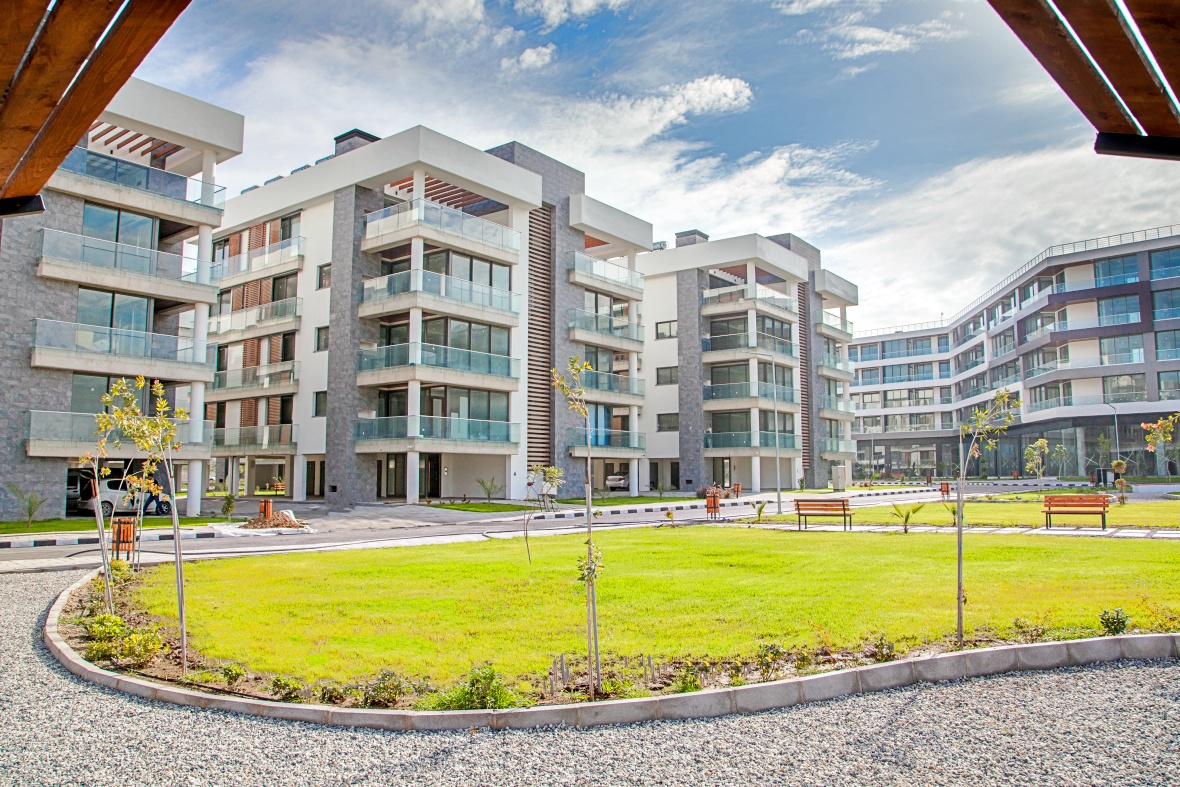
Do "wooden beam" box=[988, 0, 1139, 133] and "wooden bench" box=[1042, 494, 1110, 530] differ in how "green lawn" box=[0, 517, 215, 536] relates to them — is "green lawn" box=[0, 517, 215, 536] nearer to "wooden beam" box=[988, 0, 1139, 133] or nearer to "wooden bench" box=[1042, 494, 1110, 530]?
"wooden beam" box=[988, 0, 1139, 133]

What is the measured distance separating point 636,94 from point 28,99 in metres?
9.83

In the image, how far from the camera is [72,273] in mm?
26703

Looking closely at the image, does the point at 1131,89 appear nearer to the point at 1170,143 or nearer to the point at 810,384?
the point at 1170,143

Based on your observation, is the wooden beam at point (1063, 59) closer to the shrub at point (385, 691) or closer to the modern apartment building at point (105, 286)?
the shrub at point (385, 691)

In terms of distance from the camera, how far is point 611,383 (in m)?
44.3

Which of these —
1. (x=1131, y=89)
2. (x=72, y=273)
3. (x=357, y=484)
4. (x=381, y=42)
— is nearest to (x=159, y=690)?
(x=381, y=42)

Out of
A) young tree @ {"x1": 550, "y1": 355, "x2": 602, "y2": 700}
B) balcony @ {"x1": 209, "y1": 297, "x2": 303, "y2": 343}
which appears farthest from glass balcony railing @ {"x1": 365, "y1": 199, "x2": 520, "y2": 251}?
young tree @ {"x1": 550, "y1": 355, "x2": 602, "y2": 700}

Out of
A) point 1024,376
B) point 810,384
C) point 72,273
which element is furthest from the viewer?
point 1024,376

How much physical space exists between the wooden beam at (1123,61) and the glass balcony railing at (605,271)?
3922 centimetres

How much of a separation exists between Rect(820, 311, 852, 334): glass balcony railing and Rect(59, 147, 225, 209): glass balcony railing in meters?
43.8

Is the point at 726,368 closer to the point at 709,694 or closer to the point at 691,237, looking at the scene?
the point at 691,237

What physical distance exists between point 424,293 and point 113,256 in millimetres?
10983

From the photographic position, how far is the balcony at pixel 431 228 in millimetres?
34094

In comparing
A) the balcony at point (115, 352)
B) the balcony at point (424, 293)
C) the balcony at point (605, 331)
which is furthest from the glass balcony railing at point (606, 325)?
the balcony at point (115, 352)
